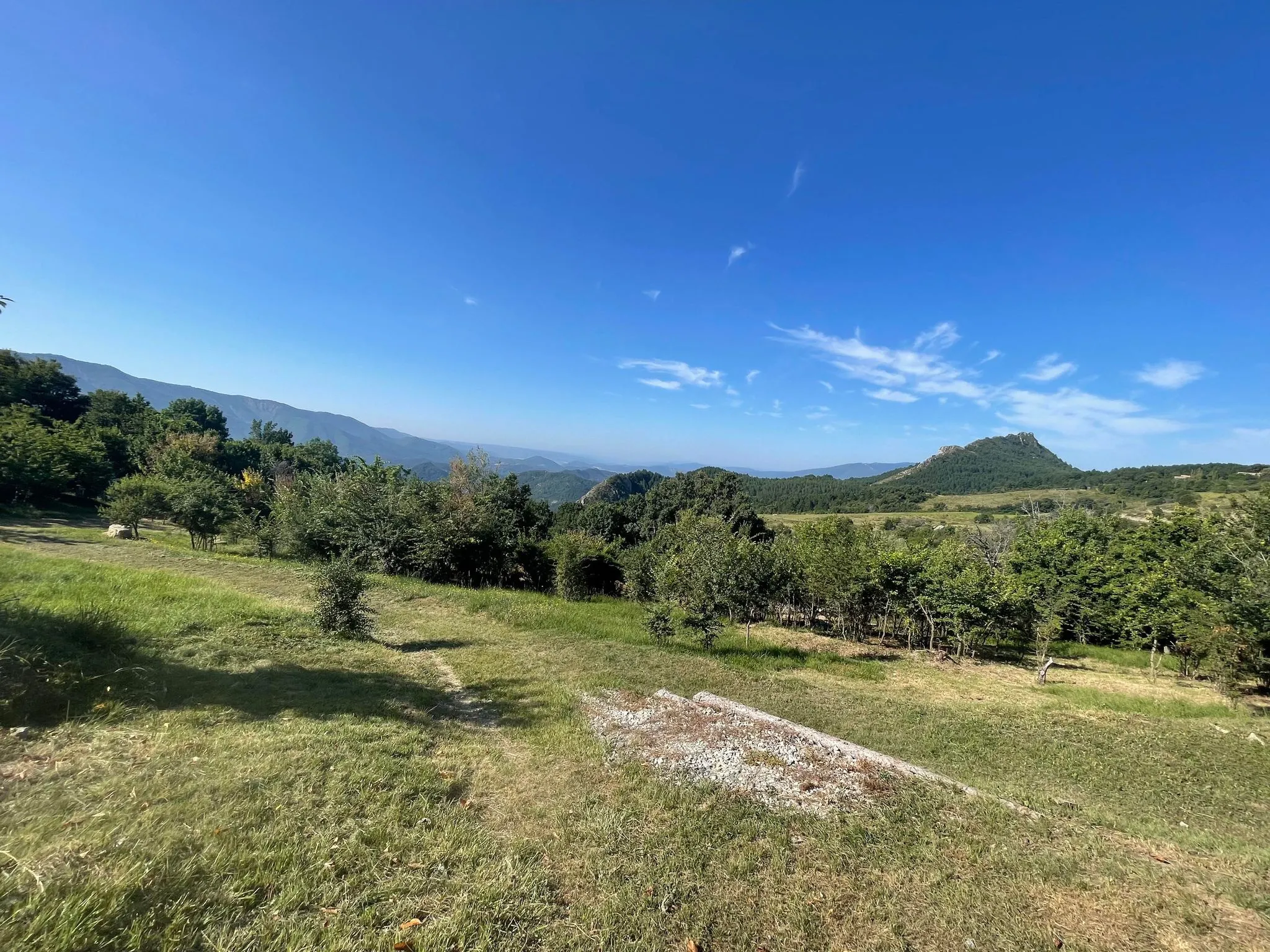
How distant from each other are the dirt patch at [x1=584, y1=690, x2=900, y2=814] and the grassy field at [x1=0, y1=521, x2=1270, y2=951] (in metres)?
0.33

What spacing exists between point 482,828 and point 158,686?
5755 mm

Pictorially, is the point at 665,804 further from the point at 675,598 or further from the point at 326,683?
the point at 675,598

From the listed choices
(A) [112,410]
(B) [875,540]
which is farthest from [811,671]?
(A) [112,410]

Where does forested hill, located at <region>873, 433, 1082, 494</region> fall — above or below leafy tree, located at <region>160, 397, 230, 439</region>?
above

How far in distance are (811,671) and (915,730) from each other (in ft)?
16.7

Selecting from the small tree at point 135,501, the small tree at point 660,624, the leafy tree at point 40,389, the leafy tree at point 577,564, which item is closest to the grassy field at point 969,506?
the leafy tree at point 577,564

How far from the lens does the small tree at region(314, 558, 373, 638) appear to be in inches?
477

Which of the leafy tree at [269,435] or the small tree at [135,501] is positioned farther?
the leafy tree at [269,435]

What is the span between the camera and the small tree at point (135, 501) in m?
27.3

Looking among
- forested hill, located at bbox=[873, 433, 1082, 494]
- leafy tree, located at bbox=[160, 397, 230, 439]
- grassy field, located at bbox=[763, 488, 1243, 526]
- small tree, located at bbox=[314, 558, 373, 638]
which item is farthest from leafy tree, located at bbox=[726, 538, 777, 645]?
forested hill, located at bbox=[873, 433, 1082, 494]

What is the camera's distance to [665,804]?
566cm

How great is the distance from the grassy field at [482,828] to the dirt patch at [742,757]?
12.8 inches

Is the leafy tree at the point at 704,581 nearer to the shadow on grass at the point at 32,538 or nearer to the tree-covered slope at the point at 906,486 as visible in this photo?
the shadow on grass at the point at 32,538

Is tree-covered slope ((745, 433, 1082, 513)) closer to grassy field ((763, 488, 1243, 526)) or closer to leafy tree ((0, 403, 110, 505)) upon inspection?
grassy field ((763, 488, 1243, 526))
